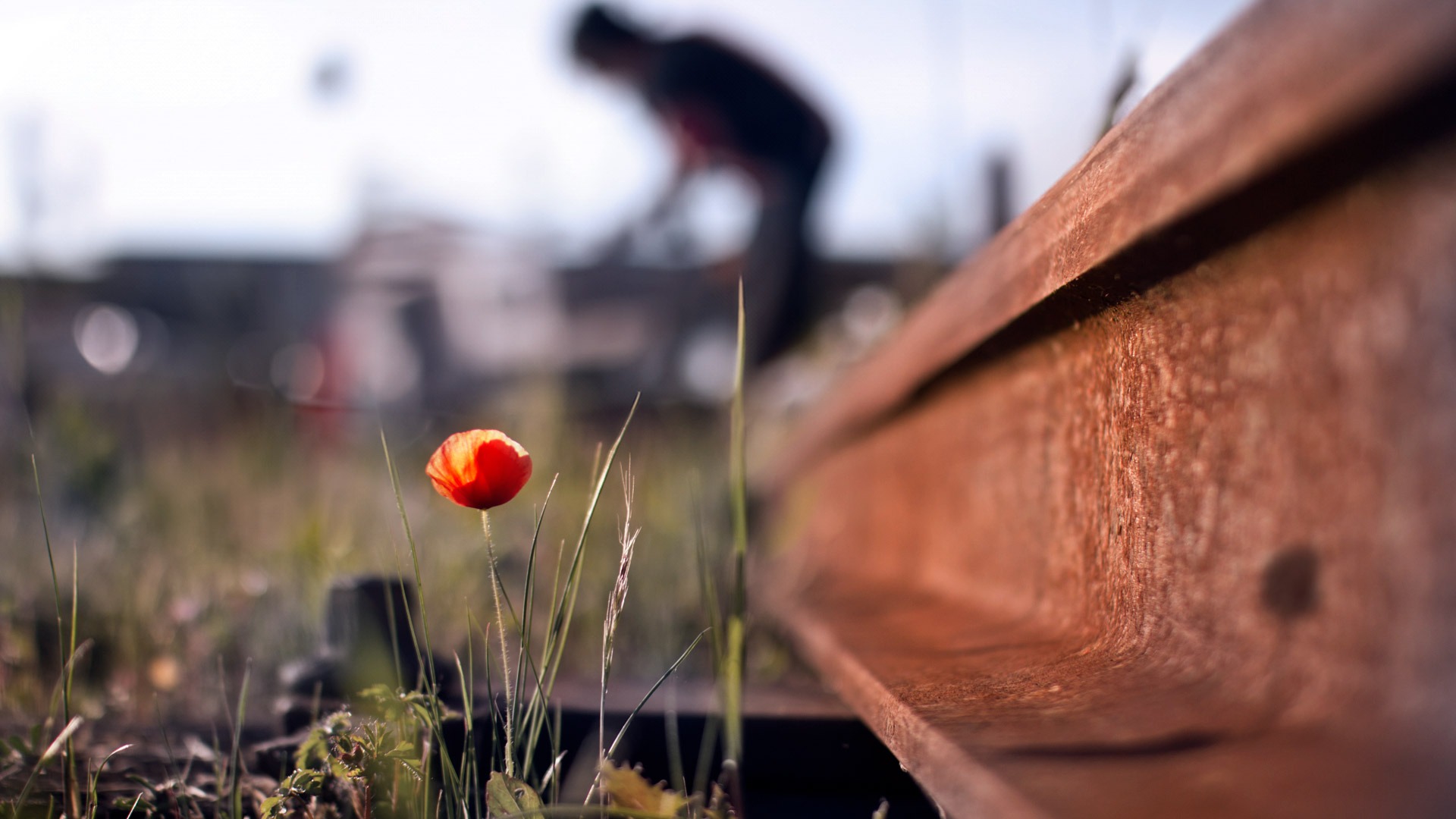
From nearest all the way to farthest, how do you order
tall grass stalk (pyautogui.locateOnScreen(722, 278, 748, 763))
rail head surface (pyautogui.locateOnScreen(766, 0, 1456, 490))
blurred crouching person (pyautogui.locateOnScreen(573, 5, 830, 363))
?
rail head surface (pyautogui.locateOnScreen(766, 0, 1456, 490)) → tall grass stalk (pyautogui.locateOnScreen(722, 278, 748, 763)) → blurred crouching person (pyautogui.locateOnScreen(573, 5, 830, 363))

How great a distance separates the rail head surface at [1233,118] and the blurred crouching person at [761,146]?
10.4 ft

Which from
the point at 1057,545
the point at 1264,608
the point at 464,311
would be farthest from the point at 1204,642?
the point at 464,311

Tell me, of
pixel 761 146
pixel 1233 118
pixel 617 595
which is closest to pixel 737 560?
A: pixel 617 595

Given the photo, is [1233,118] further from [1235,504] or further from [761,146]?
[761,146]

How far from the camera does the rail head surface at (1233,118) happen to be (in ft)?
1.32

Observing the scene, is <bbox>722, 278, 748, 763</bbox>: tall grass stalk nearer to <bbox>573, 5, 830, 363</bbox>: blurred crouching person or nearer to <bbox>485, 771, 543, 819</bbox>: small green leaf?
<bbox>485, 771, 543, 819</bbox>: small green leaf

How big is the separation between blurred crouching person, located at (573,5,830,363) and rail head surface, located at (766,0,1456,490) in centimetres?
318

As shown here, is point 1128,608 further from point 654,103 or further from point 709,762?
point 654,103

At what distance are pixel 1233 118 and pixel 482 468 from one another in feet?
1.86

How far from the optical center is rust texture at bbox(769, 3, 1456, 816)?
0.43m

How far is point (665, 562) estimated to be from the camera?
6.68ft

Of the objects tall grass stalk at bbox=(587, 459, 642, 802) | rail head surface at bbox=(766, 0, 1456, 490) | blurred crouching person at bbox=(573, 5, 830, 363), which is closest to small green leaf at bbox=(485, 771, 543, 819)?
tall grass stalk at bbox=(587, 459, 642, 802)

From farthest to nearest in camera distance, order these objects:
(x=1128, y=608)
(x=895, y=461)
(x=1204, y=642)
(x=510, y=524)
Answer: (x=510, y=524) → (x=895, y=461) → (x=1128, y=608) → (x=1204, y=642)

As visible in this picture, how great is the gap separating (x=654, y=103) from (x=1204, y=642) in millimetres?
4183
